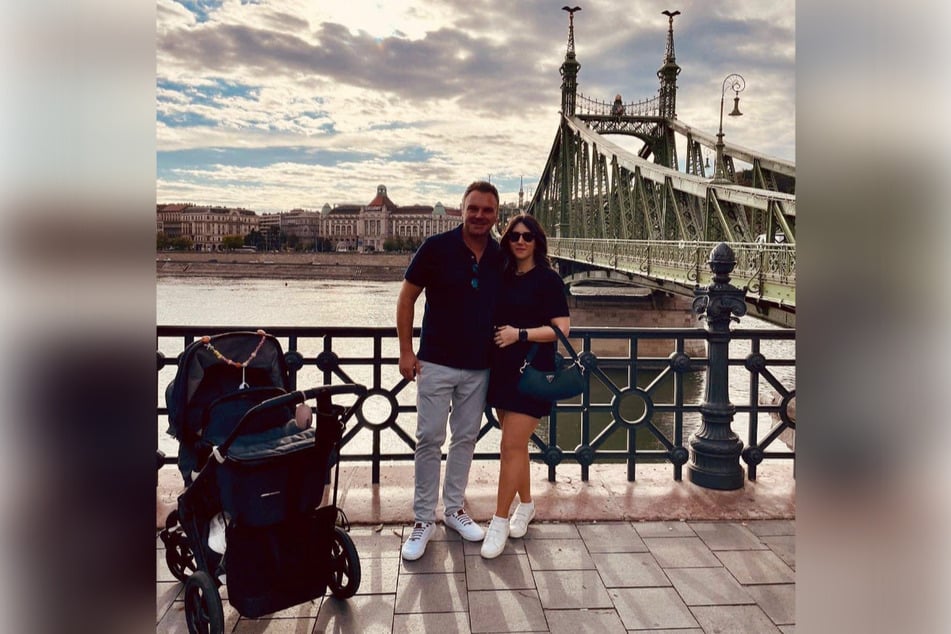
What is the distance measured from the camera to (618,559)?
2.74 m

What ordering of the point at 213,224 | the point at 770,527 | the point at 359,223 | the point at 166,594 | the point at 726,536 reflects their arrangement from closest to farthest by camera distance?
the point at 166,594, the point at 726,536, the point at 770,527, the point at 213,224, the point at 359,223

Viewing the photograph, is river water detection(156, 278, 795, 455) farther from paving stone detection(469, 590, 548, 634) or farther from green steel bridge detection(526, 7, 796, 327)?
paving stone detection(469, 590, 548, 634)

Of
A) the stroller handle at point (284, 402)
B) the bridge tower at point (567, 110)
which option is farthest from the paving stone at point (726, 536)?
the bridge tower at point (567, 110)

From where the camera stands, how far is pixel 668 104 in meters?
33.3

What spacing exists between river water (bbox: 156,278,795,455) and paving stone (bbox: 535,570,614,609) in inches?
423

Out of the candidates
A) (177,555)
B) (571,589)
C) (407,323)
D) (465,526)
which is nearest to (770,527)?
(571,589)

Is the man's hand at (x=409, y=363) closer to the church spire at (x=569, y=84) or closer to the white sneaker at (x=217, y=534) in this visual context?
the white sneaker at (x=217, y=534)

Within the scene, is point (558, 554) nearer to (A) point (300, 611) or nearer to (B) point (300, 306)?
(A) point (300, 611)

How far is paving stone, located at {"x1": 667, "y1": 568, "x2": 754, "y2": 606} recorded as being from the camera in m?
2.42

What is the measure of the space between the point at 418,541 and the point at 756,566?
54.4 inches

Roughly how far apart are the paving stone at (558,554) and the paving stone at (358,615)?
0.64 meters

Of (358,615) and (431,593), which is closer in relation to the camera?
(358,615)
